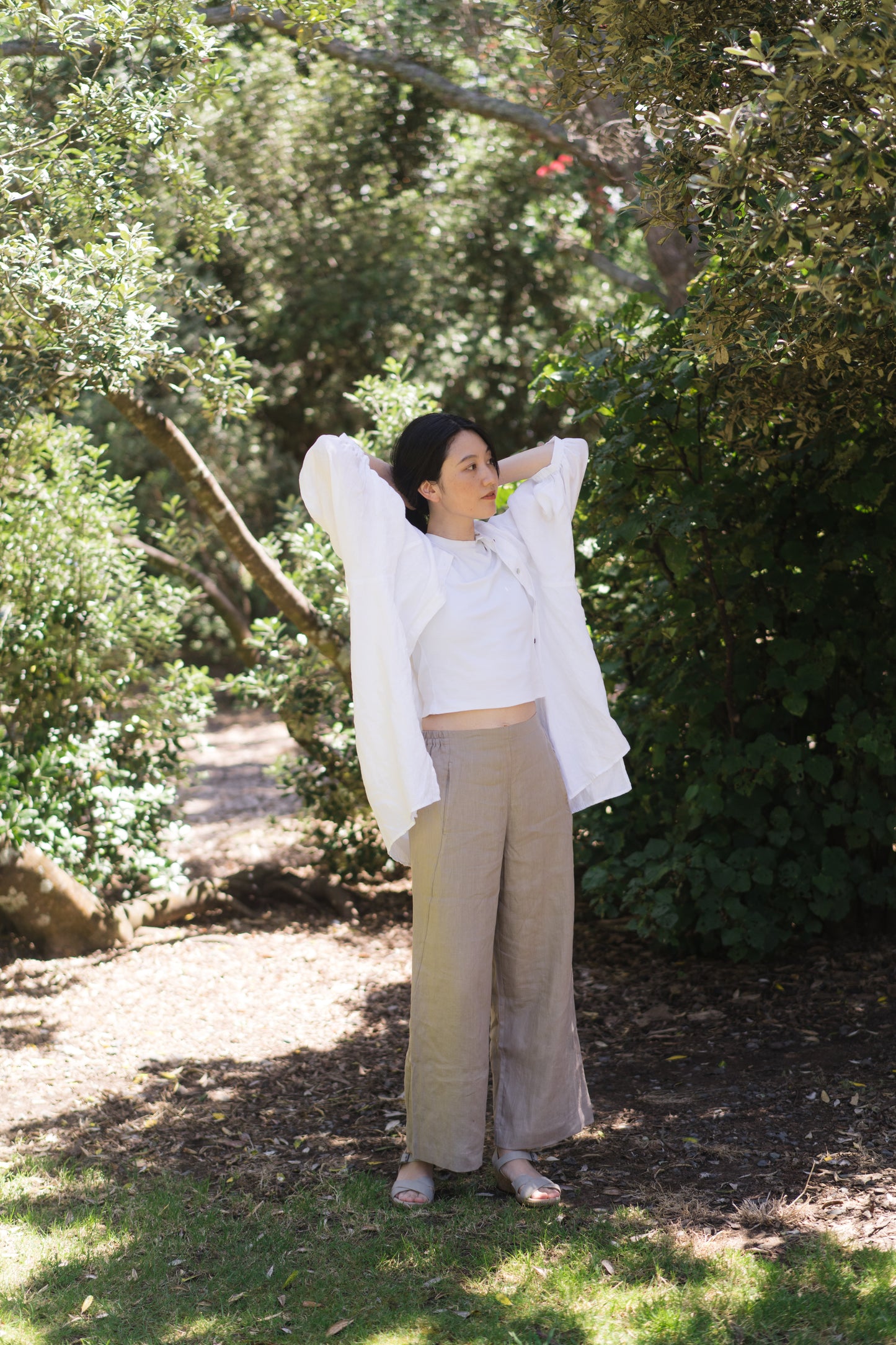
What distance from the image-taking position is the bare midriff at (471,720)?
2850 millimetres

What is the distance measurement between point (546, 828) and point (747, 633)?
5.35ft

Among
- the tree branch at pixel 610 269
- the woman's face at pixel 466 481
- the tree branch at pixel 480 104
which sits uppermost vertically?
the tree branch at pixel 480 104

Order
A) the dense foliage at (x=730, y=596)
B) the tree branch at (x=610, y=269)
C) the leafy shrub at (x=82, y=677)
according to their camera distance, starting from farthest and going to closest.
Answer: the tree branch at (x=610, y=269) → the leafy shrub at (x=82, y=677) → the dense foliage at (x=730, y=596)

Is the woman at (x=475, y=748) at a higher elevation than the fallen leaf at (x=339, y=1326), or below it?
higher

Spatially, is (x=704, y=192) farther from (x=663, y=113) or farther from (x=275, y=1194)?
(x=275, y=1194)

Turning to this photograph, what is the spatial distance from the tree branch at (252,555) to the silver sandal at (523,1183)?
2.66 metres

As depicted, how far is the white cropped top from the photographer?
2.82 m

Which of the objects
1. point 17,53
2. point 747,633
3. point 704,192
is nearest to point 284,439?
point 17,53

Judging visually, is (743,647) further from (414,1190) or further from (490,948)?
(414,1190)

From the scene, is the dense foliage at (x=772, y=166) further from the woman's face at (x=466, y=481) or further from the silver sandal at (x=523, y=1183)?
the silver sandal at (x=523, y=1183)

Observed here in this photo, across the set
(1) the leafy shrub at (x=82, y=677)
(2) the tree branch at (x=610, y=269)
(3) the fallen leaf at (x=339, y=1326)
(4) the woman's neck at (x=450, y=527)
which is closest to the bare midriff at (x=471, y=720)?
(4) the woman's neck at (x=450, y=527)

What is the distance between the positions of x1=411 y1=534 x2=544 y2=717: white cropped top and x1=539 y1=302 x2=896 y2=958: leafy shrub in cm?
109

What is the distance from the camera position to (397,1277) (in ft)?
8.60

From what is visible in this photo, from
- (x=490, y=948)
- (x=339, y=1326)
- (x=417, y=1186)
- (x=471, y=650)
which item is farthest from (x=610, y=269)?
(x=339, y=1326)
